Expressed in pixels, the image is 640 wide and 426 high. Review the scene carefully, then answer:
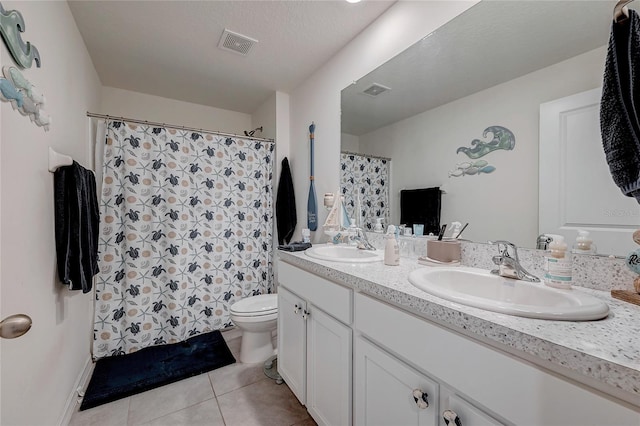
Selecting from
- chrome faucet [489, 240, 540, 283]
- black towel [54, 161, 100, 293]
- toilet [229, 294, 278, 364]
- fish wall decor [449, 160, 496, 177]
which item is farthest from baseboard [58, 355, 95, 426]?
fish wall decor [449, 160, 496, 177]

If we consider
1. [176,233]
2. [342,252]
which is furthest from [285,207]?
[342,252]

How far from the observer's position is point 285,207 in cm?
262

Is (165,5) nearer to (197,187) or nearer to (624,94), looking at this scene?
(197,187)

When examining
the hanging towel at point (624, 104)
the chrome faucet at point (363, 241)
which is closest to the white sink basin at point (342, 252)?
the chrome faucet at point (363, 241)

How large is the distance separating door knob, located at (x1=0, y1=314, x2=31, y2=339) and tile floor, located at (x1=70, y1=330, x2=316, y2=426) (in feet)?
3.74

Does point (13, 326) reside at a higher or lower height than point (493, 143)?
lower

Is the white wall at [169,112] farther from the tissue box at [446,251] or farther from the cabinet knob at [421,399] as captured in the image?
the cabinet knob at [421,399]

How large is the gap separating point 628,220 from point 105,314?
292cm

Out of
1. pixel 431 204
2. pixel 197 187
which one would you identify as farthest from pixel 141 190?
pixel 431 204

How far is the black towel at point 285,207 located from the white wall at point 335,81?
6 centimetres

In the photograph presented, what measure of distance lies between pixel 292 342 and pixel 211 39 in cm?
210

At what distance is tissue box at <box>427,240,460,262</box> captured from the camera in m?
1.19

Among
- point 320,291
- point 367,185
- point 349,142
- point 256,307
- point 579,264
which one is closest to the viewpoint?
point 579,264

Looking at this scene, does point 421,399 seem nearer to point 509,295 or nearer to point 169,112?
point 509,295
